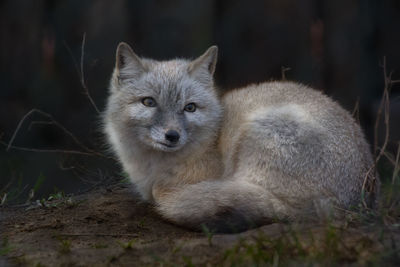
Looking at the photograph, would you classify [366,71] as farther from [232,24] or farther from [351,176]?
[351,176]

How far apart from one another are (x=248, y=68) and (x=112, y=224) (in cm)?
300

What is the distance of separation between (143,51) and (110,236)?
9.71 feet

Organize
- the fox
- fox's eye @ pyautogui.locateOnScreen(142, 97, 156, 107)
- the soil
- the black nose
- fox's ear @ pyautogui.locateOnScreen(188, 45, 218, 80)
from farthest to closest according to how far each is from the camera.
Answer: fox's ear @ pyautogui.locateOnScreen(188, 45, 218, 80) < fox's eye @ pyautogui.locateOnScreen(142, 97, 156, 107) < the black nose < the fox < the soil

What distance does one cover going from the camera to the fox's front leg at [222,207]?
11.7 ft

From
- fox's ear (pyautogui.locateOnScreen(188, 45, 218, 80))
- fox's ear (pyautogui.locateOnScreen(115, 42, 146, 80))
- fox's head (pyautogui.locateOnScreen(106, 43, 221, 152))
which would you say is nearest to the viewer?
fox's head (pyautogui.locateOnScreen(106, 43, 221, 152))

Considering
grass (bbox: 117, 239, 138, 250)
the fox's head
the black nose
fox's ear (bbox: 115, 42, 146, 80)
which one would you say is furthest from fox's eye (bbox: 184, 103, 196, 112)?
grass (bbox: 117, 239, 138, 250)

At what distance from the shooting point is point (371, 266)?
2.73 metres

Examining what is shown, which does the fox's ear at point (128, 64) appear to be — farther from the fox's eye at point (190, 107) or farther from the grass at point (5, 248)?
the grass at point (5, 248)

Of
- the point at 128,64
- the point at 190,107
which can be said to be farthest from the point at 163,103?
the point at 128,64

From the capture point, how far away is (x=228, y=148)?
418 centimetres

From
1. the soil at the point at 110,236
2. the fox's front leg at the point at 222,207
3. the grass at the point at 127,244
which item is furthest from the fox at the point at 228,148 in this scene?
the grass at the point at 127,244

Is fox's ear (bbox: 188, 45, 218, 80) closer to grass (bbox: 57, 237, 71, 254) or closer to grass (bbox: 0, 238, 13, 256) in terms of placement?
grass (bbox: 57, 237, 71, 254)

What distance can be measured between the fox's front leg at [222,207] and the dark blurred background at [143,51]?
211 centimetres

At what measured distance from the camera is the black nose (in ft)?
12.8
